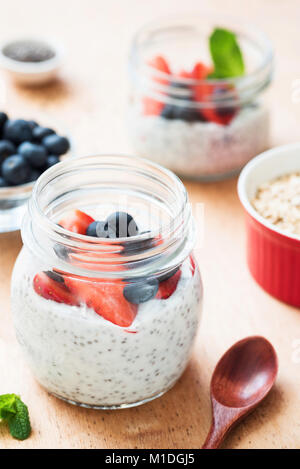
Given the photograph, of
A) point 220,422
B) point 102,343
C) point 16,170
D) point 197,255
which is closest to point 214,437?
point 220,422

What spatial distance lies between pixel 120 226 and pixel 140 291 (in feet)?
Answer: 0.33

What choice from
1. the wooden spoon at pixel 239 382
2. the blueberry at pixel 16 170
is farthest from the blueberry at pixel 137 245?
the blueberry at pixel 16 170

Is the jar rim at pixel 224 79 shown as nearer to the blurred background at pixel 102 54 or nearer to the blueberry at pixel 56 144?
the blurred background at pixel 102 54

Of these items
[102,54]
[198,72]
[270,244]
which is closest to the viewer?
[270,244]

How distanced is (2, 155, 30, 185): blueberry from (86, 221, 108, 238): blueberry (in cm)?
38

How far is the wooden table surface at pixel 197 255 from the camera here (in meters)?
1.00

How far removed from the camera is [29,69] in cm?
176

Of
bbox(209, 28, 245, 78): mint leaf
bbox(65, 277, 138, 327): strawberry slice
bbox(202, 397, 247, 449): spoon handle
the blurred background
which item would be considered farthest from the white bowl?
bbox(202, 397, 247, 449): spoon handle

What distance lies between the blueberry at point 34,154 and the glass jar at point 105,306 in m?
0.32

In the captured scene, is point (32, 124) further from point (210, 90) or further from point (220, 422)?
point (220, 422)

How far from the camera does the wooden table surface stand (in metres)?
1.00
